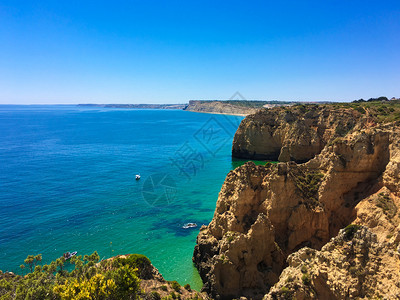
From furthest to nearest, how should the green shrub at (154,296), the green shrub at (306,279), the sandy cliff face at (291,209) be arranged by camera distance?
the sandy cliff face at (291,209)
the green shrub at (154,296)
the green shrub at (306,279)

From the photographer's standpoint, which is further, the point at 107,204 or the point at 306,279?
the point at 107,204

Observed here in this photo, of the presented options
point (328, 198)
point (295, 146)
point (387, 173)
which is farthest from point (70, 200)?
point (295, 146)

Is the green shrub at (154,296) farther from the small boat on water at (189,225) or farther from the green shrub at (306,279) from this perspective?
the small boat on water at (189,225)

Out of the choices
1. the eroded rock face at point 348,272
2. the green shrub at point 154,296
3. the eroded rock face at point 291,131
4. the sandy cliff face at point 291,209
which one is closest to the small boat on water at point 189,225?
the sandy cliff face at point 291,209

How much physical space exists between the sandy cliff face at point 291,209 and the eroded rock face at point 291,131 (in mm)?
45068

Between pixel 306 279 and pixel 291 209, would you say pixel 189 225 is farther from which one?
pixel 306 279

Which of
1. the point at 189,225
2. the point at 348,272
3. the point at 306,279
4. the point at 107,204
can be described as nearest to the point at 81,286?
the point at 306,279

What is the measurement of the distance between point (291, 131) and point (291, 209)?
5503 cm

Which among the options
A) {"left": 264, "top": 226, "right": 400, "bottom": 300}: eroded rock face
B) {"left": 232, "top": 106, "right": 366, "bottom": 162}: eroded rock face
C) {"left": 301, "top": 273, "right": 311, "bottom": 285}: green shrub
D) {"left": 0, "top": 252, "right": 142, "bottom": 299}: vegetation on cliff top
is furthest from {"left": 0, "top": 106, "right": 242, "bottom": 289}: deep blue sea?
{"left": 301, "top": 273, "right": 311, "bottom": 285}: green shrub

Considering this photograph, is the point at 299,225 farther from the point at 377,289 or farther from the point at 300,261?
the point at 377,289

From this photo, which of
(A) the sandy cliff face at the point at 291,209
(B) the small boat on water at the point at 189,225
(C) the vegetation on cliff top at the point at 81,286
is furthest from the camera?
(B) the small boat on water at the point at 189,225

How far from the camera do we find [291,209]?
25719 mm

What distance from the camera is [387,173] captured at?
928 inches

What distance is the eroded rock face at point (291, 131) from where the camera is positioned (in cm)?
7306
